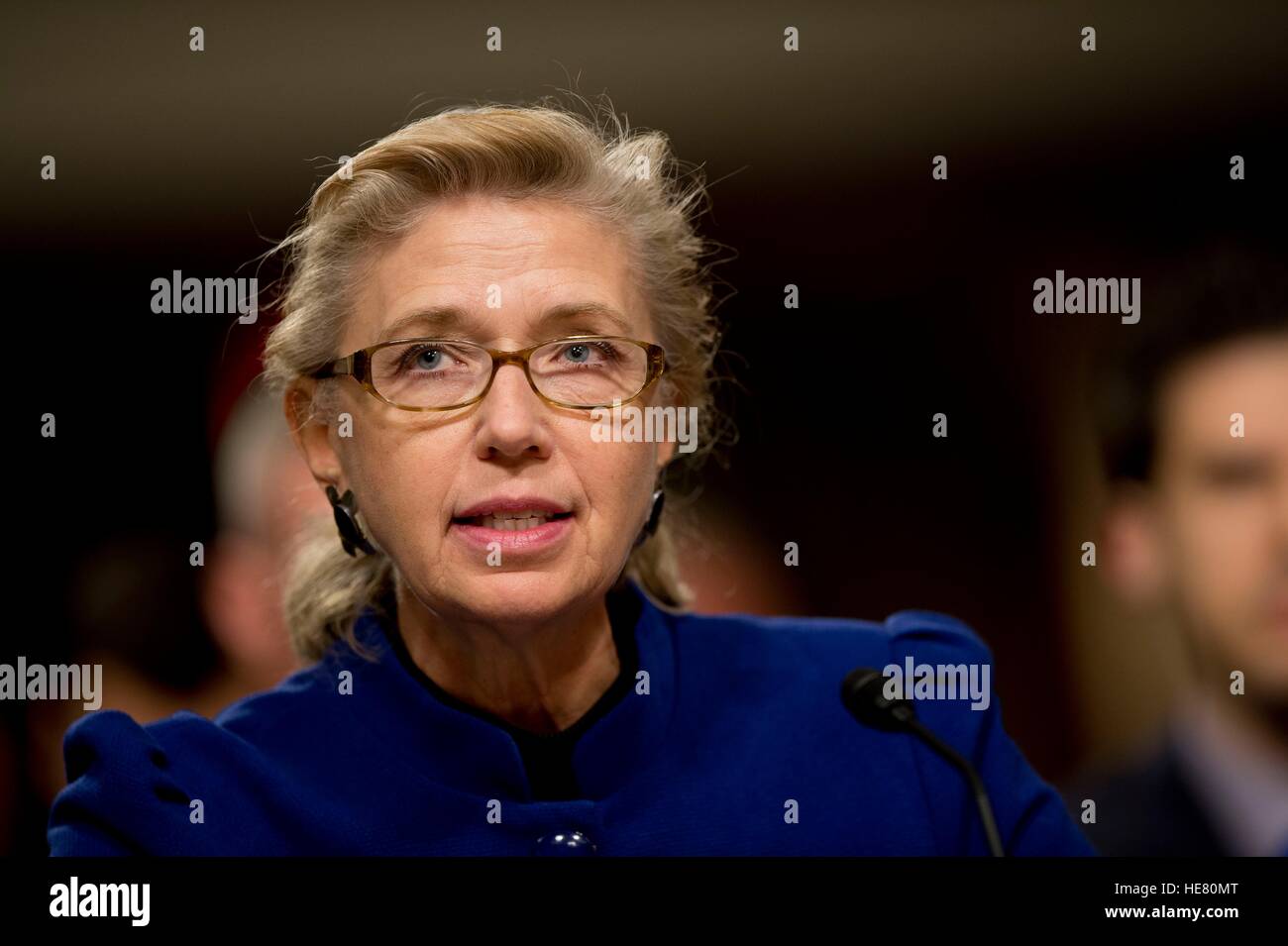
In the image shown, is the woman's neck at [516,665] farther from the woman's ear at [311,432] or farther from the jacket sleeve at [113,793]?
the jacket sleeve at [113,793]

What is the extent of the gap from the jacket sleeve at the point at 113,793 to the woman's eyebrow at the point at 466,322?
54cm

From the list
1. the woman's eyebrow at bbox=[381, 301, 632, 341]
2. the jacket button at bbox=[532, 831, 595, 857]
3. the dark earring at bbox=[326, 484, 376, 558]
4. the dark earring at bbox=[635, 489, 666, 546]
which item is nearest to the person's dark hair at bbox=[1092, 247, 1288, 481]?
the dark earring at bbox=[635, 489, 666, 546]

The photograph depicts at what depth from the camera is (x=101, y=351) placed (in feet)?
6.27

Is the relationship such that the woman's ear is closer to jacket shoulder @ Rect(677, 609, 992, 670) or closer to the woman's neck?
the woman's neck

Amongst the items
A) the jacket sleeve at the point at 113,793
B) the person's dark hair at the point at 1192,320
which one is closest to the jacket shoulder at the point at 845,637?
the person's dark hair at the point at 1192,320

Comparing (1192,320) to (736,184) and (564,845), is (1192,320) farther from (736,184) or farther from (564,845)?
(564,845)

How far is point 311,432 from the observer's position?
5.54 ft

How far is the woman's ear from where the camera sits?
1.67 metres

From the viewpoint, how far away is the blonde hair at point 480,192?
1597 millimetres

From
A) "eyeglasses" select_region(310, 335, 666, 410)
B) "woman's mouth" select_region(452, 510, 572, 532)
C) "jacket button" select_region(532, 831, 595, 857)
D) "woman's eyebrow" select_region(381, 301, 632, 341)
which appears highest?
"woman's eyebrow" select_region(381, 301, 632, 341)

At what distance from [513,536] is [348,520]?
24cm
